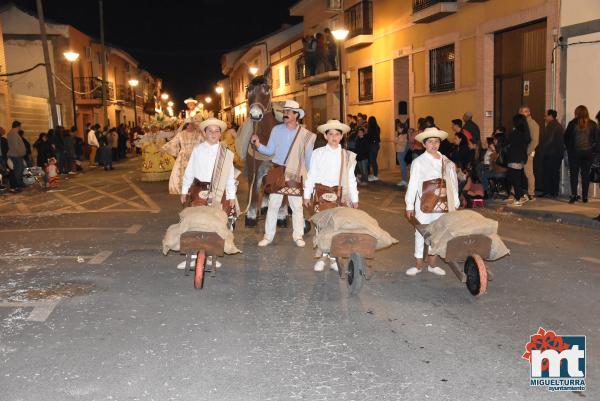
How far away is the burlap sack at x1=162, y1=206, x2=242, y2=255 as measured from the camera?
6.11 m

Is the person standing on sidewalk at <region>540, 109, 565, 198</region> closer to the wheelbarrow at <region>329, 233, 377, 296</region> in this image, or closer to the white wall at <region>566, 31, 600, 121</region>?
the white wall at <region>566, 31, 600, 121</region>

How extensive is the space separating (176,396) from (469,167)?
9.91 m

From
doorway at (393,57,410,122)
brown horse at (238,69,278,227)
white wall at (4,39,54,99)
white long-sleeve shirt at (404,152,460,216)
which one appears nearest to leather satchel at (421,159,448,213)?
white long-sleeve shirt at (404,152,460,216)

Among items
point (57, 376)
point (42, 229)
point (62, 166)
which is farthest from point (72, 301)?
point (62, 166)

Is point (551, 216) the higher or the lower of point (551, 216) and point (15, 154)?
the lower

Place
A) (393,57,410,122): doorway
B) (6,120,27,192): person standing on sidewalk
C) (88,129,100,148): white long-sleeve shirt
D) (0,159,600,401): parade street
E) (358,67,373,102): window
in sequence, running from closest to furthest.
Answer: (0,159,600,401): parade street
(6,120,27,192): person standing on sidewalk
(393,57,410,122): doorway
(358,67,373,102): window
(88,129,100,148): white long-sleeve shirt

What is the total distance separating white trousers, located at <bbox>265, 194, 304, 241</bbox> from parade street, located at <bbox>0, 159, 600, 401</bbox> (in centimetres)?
26

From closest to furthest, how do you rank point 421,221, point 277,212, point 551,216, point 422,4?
1. point 421,221
2. point 277,212
3. point 551,216
4. point 422,4

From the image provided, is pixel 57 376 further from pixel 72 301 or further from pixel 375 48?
pixel 375 48

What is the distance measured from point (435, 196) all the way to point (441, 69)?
13.6m

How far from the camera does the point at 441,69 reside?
19.2m

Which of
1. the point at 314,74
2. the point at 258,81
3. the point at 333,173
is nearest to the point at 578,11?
the point at 258,81

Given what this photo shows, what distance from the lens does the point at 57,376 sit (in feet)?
13.7

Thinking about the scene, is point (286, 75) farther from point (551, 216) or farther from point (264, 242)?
point (264, 242)
